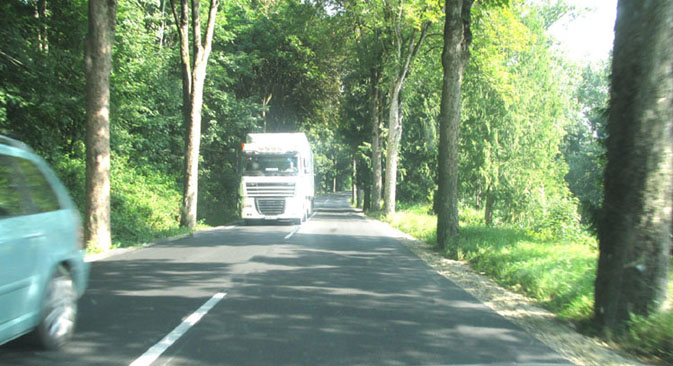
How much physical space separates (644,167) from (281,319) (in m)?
4.02

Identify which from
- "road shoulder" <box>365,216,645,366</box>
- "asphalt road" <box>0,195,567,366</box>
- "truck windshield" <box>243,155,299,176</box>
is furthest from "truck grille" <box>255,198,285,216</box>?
"road shoulder" <box>365,216,645,366</box>

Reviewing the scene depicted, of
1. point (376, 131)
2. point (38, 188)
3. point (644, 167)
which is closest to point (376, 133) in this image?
point (376, 131)

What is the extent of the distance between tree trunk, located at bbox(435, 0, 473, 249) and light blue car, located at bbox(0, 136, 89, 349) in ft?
32.0

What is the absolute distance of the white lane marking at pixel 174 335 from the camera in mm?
4598

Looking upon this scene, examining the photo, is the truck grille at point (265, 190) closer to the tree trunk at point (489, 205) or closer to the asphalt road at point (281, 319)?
the tree trunk at point (489, 205)

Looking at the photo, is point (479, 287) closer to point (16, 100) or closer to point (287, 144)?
point (16, 100)

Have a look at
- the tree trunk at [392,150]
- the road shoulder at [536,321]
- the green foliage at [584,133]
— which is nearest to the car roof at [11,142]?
the road shoulder at [536,321]

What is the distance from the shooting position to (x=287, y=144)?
24859 mm

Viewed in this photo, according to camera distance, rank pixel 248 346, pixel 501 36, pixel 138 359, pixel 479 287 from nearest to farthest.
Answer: pixel 138 359, pixel 248 346, pixel 479 287, pixel 501 36

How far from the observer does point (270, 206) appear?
23938 millimetres

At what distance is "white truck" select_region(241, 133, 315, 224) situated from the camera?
2388 centimetres

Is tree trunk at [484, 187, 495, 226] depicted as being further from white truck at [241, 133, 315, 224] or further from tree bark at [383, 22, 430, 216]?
white truck at [241, 133, 315, 224]

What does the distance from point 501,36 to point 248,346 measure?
2136 centimetres

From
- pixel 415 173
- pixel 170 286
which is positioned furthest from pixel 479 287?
pixel 415 173
